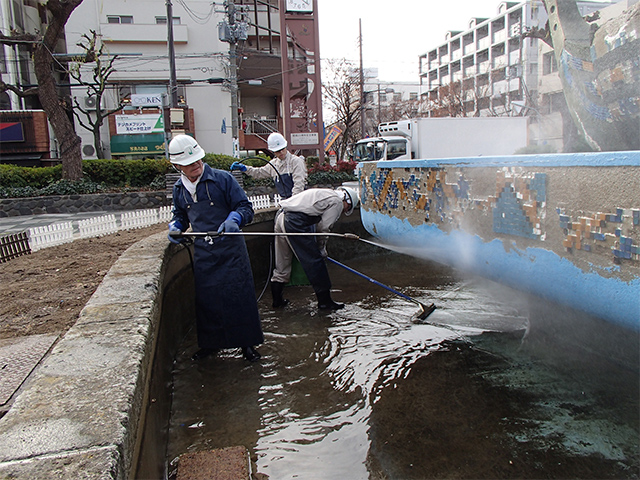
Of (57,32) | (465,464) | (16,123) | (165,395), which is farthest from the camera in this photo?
(16,123)

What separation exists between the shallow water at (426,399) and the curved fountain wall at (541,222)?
2.09ft

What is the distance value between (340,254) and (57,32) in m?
12.6

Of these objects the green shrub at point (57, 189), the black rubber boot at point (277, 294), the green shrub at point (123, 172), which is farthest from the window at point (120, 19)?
the black rubber boot at point (277, 294)

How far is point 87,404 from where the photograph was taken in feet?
5.62

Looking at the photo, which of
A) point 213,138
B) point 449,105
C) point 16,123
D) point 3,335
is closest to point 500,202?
point 3,335

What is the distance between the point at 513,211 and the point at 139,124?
24.8 meters

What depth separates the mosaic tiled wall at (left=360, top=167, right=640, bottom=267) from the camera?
2492 millimetres

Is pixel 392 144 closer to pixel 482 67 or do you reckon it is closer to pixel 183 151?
pixel 183 151

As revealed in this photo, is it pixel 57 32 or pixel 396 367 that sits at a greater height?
pixel 57 32

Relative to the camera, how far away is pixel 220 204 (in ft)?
12.5

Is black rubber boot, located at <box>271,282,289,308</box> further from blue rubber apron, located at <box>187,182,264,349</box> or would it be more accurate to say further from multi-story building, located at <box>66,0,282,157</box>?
multi-story building, located at <box>66,0,282,157</box>

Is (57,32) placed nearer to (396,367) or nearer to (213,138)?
(213,138)

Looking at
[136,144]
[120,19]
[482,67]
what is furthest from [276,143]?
[482,67]

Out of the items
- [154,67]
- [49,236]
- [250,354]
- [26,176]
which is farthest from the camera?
[154,67]
